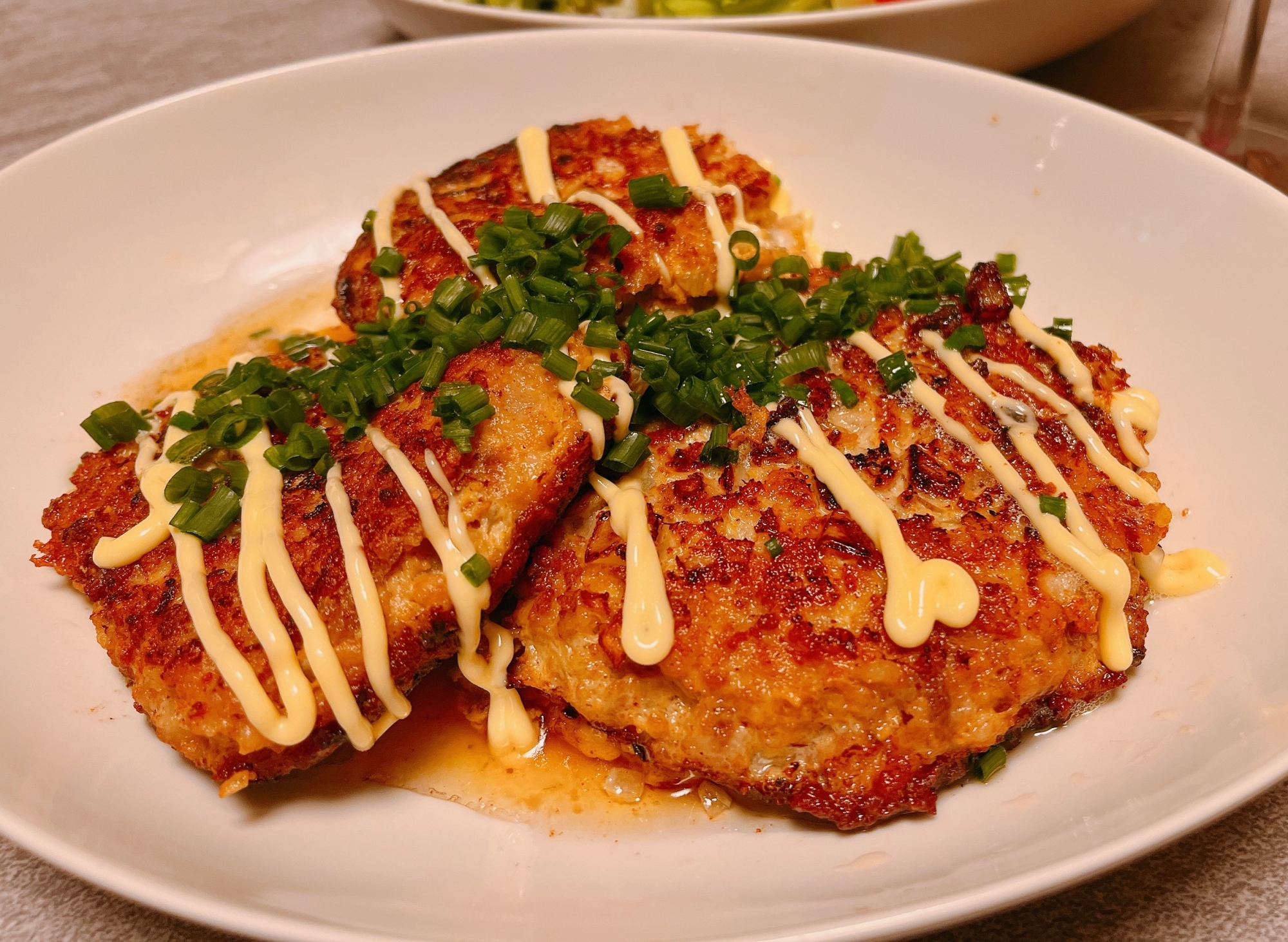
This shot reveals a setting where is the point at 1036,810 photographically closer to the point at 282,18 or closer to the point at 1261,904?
the point at 1261,904

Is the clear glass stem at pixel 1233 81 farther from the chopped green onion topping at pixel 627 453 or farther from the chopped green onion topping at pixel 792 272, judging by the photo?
Answer: the chopped green onion topping at pixel 627 453

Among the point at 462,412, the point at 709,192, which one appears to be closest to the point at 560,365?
the point at 462,412

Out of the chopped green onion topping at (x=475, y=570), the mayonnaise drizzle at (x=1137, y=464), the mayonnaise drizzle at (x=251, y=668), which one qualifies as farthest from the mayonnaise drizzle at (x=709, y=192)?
the mayonnaise drizzle at (x=251, y=668)

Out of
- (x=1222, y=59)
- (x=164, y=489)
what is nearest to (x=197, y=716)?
(x=164, y=489)

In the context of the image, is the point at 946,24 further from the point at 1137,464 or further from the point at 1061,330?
the point at 1137,464

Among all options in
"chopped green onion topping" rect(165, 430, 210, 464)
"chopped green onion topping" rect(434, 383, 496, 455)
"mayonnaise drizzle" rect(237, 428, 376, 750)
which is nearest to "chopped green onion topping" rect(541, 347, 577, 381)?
"chopped green onion topping" rect(434, 383, 496, 455)

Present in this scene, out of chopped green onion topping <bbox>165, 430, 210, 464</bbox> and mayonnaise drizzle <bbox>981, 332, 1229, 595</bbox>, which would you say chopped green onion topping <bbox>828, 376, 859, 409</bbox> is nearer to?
mayonnaise drizzle <bbox>981, 332, 1229, 595</bbox>
